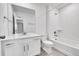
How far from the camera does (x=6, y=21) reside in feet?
4.90

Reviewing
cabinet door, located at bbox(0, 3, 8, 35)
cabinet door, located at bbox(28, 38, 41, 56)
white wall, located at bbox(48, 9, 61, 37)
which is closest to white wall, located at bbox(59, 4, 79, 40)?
white wall, located at bbox(48, 9, 61, 37)

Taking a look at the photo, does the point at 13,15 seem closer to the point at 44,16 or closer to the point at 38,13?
the point at 38,13

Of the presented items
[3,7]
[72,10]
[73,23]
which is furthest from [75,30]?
[3,7]

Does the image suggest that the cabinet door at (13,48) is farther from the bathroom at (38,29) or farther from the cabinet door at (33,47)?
the cabinet door at (33,47)

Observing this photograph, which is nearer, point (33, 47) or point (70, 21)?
point (33, 47)

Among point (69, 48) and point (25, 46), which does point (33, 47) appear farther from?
point (69, 48)

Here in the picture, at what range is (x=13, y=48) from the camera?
1.23m

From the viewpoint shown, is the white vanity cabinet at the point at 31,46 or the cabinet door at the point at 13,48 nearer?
the cabinet door at the point at 13,48

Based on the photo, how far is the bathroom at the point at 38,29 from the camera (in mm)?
1352

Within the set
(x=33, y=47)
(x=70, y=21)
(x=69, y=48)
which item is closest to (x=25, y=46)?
(x=33, y=47)

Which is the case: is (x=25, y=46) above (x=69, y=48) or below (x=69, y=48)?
above

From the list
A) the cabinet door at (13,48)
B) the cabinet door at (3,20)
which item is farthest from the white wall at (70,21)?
the cabinet door at (3,20)

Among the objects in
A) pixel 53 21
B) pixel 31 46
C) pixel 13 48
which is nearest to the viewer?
pixel 13 48

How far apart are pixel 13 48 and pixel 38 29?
1231 mm
